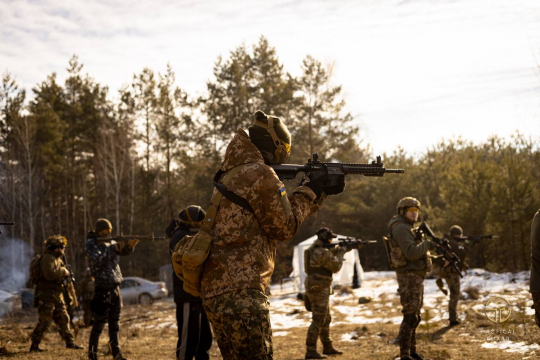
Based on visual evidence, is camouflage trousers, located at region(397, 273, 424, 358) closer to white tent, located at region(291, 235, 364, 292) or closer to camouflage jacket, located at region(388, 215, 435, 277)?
camouflage jacket, located at region(388, 215, 435, 277)

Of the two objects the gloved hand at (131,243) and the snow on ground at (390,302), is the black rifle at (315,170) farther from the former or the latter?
the snow on ground at (390,302)

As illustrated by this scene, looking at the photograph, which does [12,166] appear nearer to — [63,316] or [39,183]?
[39,183]

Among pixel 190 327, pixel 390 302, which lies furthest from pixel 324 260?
pixel 390 302

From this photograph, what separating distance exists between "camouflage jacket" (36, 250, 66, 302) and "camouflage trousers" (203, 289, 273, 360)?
7018 millimetres

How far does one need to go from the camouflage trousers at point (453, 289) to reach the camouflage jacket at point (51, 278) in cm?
749

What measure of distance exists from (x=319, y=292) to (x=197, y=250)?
566cm

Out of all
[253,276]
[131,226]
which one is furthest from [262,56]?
[253,276]

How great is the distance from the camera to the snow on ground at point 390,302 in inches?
526

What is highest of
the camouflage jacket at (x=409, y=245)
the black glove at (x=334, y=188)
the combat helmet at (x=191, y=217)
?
the black glove at (x=334, y=188)

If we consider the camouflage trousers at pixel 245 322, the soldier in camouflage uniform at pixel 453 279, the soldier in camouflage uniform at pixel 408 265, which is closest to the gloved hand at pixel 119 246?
the soldier in camouflage uniform at pixel 408 265

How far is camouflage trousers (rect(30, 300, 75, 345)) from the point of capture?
968 cm

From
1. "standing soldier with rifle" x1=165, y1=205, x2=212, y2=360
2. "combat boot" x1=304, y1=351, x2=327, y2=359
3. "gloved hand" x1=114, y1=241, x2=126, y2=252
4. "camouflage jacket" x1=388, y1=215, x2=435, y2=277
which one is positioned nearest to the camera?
"standing soldier with rifle" x1=165, y1=205, x2=212, y2=360

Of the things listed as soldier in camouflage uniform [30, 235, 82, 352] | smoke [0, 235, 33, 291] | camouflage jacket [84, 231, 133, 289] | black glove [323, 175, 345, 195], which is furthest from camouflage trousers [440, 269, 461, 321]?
smoke [0, 235, 33, 291]

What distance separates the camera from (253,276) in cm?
362
